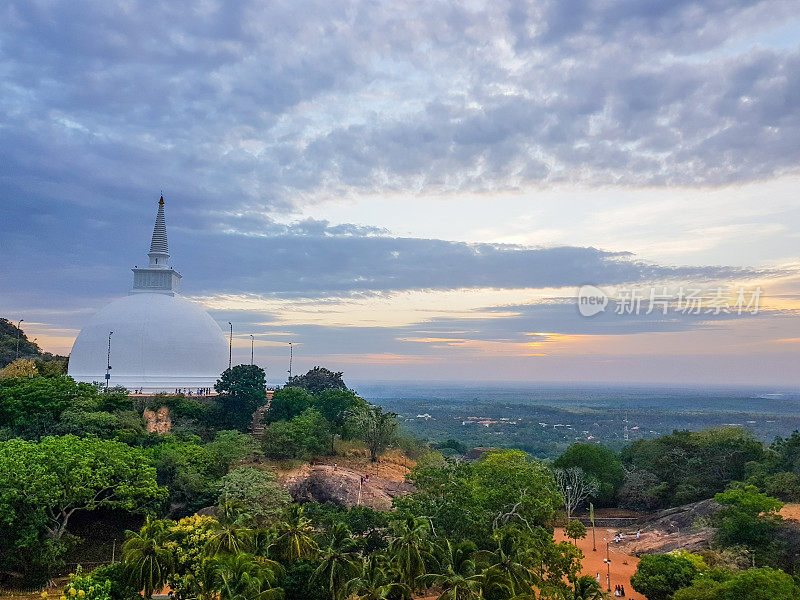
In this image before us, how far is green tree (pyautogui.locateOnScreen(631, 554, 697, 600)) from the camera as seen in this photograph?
29.4 m

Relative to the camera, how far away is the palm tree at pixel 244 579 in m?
22.2

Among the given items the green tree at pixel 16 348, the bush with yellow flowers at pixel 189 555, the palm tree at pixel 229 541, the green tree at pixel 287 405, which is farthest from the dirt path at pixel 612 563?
the green tree at pixel 16 348

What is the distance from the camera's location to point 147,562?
2480 centimetres

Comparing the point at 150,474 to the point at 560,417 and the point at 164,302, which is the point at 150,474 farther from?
the point at 560,417

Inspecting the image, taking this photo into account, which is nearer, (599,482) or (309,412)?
(309,412)

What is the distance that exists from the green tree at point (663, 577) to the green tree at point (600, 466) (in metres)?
24.6

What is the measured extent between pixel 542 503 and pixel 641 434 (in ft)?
457

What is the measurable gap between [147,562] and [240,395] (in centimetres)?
2809

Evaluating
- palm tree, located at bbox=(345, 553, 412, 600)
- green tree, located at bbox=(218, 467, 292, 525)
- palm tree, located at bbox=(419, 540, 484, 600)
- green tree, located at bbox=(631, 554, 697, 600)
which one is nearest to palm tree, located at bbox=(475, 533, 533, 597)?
palm tree, located at bbox=(419, 540, 484, 600)

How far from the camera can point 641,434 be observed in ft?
518

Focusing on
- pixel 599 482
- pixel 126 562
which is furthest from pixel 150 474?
pixel 599 482

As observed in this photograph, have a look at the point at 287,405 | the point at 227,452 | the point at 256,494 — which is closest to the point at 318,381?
the point at 287,405

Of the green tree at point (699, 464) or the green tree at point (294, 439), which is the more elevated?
the green tree at point (294, 439)

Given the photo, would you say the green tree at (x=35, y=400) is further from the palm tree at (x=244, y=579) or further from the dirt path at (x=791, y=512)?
the dirt path at (x=791, y=512)
